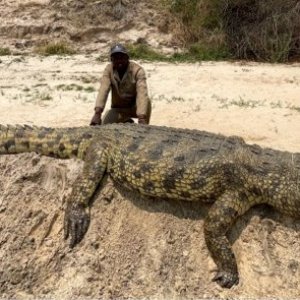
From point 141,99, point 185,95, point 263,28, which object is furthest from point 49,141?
point 263,28

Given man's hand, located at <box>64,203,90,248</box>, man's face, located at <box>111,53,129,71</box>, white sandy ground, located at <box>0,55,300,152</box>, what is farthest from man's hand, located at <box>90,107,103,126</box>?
white sandy ground, located at <box>0,55,300,152</box>

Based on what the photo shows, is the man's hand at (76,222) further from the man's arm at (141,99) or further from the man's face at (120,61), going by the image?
the man's face at (120,61)

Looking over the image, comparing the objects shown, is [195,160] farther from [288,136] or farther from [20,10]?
[20,10]

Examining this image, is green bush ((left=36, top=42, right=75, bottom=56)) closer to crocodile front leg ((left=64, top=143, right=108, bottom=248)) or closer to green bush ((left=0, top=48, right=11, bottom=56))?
green bush ((left=0, top=48, right=11, bottom=56))

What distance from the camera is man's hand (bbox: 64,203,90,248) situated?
14.2 feet

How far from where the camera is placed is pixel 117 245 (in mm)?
4309

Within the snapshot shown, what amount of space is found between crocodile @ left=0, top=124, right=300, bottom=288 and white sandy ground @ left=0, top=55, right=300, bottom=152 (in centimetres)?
257

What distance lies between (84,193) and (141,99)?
1963 millimetres

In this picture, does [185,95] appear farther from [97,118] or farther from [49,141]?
[49,141]

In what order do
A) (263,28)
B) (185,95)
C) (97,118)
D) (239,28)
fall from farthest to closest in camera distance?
(239,28) < (263,28) < (185,95) < (97,118)

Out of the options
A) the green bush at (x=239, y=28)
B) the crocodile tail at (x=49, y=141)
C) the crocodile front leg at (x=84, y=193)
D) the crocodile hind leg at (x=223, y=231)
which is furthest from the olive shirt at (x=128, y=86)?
the green bush at (x=239, y=28)

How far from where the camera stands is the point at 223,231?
161 inches

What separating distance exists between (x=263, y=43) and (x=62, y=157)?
9.61m

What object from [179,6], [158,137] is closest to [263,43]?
[179,6]
